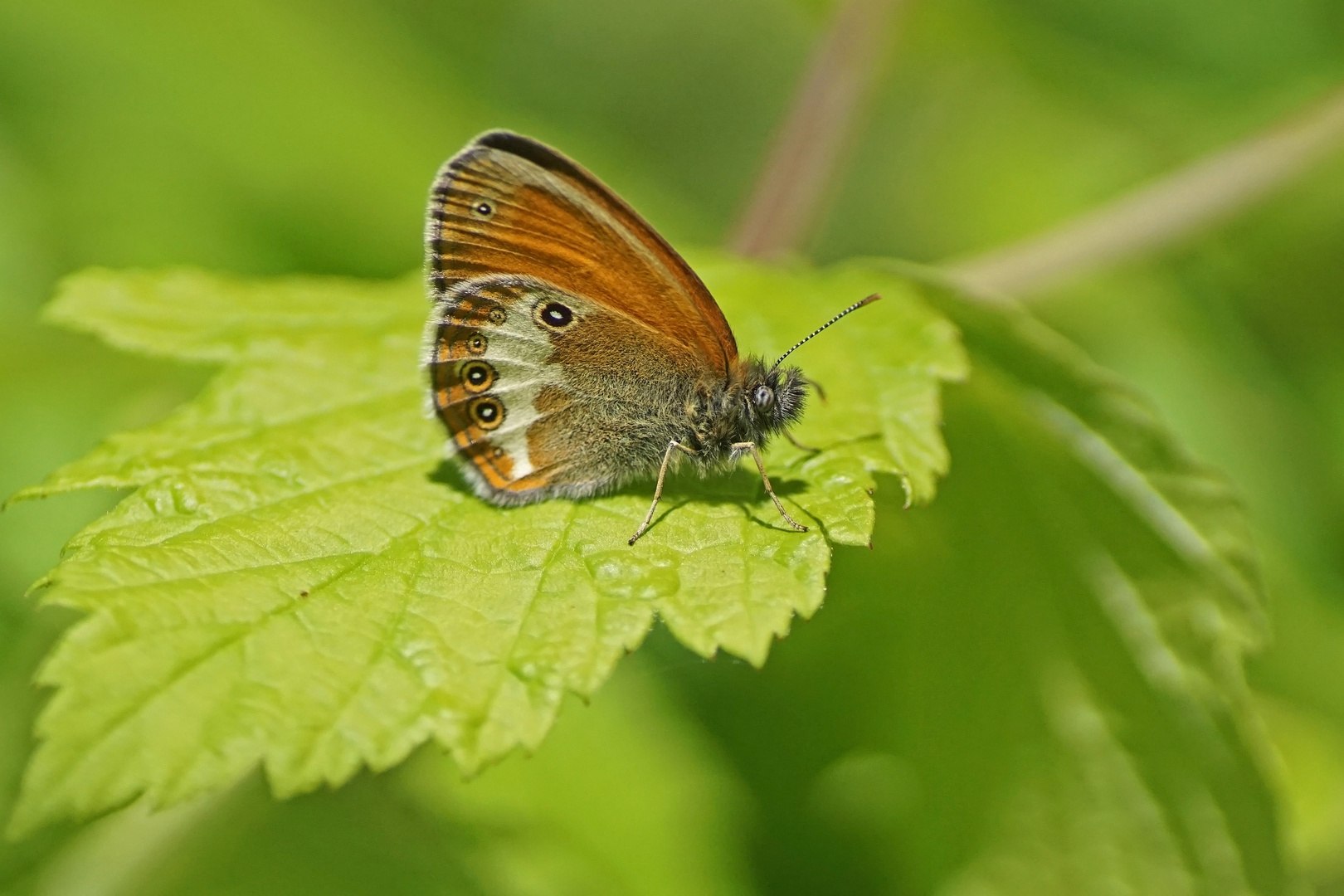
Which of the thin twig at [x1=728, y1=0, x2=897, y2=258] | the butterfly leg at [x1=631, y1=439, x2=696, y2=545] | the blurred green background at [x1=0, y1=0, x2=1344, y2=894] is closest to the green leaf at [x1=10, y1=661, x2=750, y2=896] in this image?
the blurred green background at [x1=0, y1=0, x2=1344, y2=894]

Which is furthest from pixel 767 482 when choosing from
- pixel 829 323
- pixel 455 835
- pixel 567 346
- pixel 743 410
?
pixel 455 835

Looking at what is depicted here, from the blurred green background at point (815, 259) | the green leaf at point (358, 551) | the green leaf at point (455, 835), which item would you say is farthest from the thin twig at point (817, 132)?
the green leaf at point (455, 835)

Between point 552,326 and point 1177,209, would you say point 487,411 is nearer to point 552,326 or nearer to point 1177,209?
point 552,326

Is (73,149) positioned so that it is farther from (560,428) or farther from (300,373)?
(560,428)

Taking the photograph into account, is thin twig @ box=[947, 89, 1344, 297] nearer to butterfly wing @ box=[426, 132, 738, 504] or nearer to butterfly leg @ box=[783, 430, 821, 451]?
butterfly leg @ box=[783, 430, 821, 451]

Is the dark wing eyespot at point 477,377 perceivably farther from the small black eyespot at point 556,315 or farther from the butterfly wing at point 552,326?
the small black eyespot at point 556,315

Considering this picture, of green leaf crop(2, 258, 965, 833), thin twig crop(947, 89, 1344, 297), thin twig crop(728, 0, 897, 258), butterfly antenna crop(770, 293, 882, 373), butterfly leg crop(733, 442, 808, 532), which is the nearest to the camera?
green leaf crop(2, 258, 965, 833)
